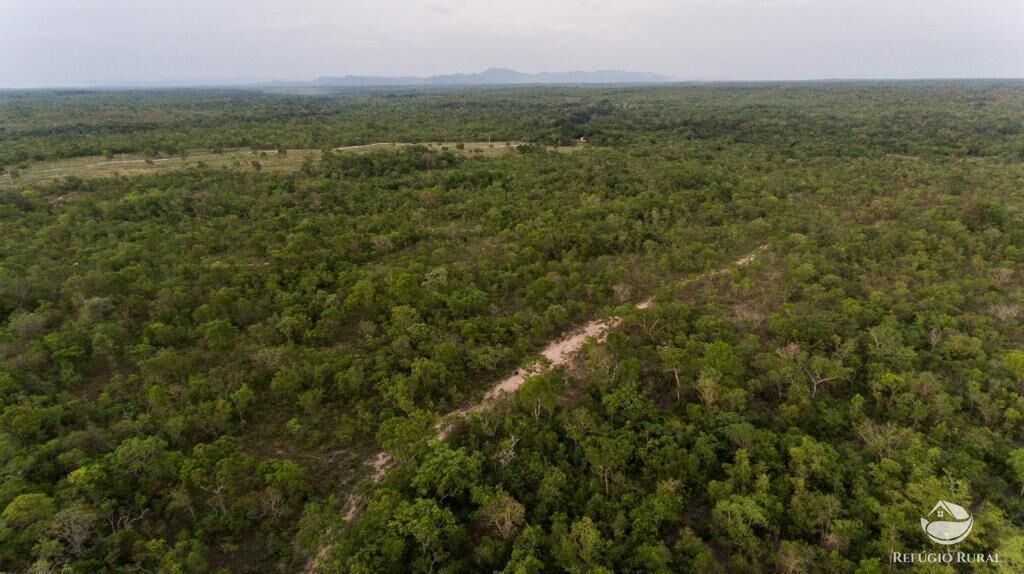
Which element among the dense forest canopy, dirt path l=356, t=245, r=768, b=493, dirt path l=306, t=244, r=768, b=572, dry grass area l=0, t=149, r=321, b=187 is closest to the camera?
the dense forest canopy

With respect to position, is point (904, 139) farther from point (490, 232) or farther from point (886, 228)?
point (490, 232)

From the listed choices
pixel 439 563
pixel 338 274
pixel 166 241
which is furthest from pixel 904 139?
pixel 166 241

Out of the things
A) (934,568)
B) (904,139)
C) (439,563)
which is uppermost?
(904,139)

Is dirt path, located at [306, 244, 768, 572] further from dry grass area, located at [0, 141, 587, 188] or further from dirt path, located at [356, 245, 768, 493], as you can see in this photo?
dry grass area, located at [0, 141, 587, 188]

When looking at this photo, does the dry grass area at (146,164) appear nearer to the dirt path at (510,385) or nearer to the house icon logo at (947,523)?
the dirt path at (510,385)

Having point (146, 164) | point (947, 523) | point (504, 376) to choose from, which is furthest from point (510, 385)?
point (146, 164)

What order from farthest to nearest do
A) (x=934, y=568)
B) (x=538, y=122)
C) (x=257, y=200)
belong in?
(x=538, y=122)
(x=257, y=200)
(x=934, y=568)

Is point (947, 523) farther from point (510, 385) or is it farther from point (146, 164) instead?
point (146, 164)

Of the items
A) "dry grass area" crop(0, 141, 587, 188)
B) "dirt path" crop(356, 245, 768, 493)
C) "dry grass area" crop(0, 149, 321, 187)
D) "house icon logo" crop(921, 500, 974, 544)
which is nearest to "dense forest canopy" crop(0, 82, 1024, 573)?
"house icon logo" crop(921, 500, 974, 544)
